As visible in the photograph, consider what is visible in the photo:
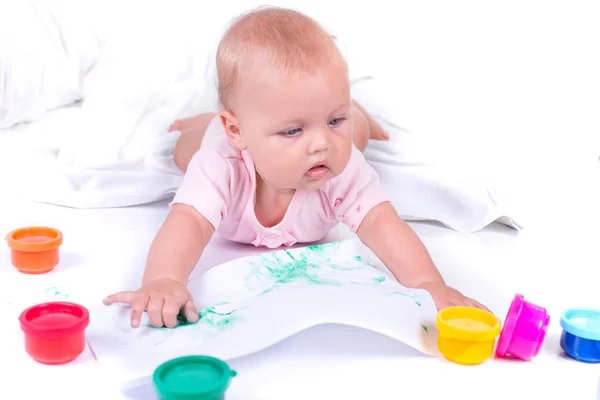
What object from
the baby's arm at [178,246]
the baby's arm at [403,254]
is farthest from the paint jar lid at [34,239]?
the baby's arm at [403,254]

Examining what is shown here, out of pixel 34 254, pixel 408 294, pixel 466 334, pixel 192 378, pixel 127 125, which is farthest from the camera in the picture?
pixel 127 125

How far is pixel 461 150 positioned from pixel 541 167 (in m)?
0.20

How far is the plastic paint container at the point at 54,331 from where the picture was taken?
1114mm

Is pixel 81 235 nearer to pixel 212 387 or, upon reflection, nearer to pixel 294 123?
pixel 294 123

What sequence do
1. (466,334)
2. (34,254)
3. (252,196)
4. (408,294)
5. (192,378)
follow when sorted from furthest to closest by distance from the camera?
(252,196) < (34,254) < (408,294) < (466,334) < (192,378)

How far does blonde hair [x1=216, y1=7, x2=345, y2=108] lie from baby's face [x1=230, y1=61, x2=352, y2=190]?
18mm

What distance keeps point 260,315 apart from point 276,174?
261 mm

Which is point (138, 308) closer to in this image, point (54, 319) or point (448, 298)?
point (54, 319)

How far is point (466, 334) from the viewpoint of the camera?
114 centimetres

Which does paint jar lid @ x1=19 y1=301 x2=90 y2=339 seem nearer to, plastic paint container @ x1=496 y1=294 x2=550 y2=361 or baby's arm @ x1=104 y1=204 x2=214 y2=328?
baby's arm @ x1=104 y1=204 x2=214 y2=328

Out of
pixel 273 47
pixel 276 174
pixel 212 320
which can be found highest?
pixel 273 47

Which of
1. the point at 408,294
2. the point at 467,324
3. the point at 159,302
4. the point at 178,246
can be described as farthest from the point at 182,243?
the point at 467,324

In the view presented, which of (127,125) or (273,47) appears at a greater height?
(273,47)

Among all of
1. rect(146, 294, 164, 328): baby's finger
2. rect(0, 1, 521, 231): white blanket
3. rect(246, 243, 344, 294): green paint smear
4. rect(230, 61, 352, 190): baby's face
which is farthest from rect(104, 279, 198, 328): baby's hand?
rect(0, 1, 521, 231): white blanket
